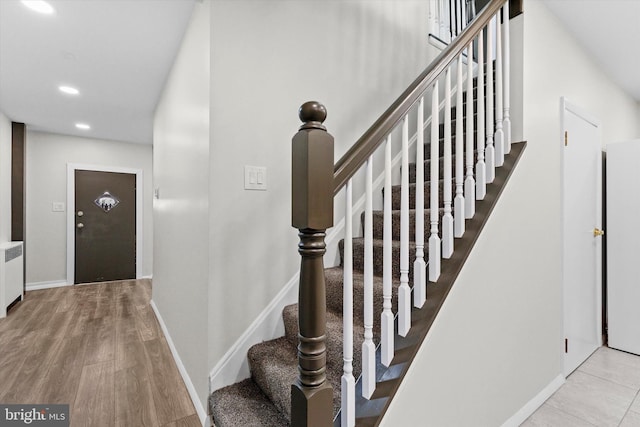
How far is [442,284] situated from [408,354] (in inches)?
12.3

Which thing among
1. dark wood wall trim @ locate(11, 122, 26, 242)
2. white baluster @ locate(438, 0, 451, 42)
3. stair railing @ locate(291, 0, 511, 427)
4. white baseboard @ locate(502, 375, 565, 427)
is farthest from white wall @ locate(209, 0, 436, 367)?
dark wood wall trim @ locate(11, 122, 26, 242)

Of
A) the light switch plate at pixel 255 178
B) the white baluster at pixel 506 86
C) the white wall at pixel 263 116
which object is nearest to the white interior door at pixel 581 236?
the white baluster at pixel 506 86

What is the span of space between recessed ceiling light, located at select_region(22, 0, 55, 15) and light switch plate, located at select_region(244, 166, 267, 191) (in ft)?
5.51

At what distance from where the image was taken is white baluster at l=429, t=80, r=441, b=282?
48.2 inches

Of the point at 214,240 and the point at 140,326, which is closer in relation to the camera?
the point at 214,240

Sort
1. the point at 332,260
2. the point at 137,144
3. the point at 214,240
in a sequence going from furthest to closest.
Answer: the point at 137,144, the point at 332,260, the point at 214,240

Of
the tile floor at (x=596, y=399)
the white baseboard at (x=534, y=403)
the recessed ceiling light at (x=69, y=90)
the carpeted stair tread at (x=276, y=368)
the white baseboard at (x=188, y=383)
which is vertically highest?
the recessed ceiling light at (x=69, y=90)

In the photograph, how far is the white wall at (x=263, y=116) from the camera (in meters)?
1.60

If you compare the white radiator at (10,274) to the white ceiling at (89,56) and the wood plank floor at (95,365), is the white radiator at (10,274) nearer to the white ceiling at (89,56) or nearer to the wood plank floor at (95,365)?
the wood plank floor at (95,365)

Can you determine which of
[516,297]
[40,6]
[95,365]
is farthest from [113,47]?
[516,297]

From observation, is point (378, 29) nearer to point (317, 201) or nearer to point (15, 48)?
point (317, 201)

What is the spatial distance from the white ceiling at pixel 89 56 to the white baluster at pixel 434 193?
1.67 m

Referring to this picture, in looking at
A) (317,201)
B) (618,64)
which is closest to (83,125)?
(317,201)

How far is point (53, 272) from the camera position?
4742 millimetres
